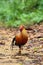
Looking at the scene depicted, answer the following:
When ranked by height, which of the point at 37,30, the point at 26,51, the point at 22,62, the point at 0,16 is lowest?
the point at 0,16

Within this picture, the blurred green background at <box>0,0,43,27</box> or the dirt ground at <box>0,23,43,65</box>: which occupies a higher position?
the dirt ground at <box>0,23,43,65</box>

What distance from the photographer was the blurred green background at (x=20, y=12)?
13.7 m

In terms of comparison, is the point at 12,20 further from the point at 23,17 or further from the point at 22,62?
the point at 22,62

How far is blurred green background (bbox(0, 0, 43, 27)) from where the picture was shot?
13664 mm

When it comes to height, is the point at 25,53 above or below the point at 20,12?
above

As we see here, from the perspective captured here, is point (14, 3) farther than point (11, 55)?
Yes

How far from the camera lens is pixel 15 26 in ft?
43.0

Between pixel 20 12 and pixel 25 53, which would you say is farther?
pixel 20 12

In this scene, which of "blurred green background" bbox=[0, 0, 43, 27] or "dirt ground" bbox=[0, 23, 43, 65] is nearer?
"dirt ground" bbox=[0, 23, 43, 65]

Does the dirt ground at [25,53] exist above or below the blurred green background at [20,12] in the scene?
above

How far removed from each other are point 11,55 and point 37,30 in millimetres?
4126

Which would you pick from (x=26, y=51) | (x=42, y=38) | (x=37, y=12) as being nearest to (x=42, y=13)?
(x=37, y=12)

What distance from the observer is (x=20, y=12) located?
598 inches

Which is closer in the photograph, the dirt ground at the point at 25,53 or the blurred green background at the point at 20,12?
the dirt ground at the point at 25,53
